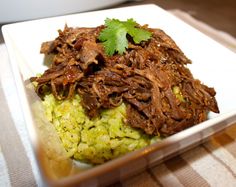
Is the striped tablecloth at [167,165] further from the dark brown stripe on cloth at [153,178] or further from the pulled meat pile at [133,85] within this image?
the pulled meat pile at [133,85]

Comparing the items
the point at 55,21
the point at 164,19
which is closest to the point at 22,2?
the point at 55,21

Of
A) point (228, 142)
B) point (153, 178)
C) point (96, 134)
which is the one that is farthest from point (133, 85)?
Answer: point (228, 142)

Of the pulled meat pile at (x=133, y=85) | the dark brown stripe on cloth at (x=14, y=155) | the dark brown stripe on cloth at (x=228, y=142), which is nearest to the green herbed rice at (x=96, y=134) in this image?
the pulled meat pile at (x=133, y=85)

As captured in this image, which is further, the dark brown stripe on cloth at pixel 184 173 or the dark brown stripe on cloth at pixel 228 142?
the dark brown stripe on cloth at pixel 228 142

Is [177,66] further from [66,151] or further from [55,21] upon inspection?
[55,21]

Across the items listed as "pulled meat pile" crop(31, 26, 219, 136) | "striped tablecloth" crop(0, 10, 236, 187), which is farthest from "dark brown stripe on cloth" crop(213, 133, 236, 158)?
"pulled meat pile" crop(31, 26, 219, 136)

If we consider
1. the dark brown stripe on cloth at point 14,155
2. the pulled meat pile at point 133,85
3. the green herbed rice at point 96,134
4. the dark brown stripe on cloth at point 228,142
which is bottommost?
the dark brown stripe on cloth at point 228,142
